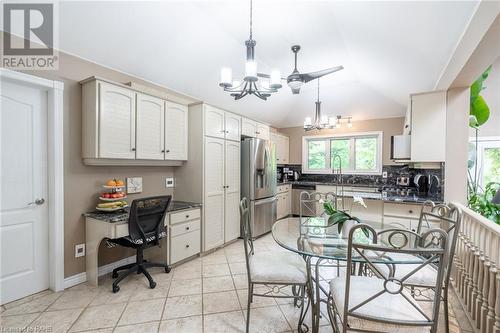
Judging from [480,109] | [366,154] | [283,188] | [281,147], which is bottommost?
[283,188]

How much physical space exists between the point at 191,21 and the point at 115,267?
3033 mm

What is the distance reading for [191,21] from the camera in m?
2.68

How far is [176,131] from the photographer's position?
10.7ft

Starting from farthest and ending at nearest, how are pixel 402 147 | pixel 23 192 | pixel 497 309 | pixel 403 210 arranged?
pixel 402 147 → pixel 403 210 → pixel 23 192 → pixel 497 309

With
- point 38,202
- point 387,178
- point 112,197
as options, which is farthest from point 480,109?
point 38,202

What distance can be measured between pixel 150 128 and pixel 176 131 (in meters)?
0.41

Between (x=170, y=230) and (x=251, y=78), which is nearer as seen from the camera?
(x=251, y=78)

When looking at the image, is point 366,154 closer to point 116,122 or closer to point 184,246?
point 184,246

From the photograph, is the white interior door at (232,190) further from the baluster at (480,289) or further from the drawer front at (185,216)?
the baluster at (480,289)

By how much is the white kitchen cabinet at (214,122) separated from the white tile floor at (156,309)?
6.33 ft

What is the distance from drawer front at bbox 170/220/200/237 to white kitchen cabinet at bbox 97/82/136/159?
100cm

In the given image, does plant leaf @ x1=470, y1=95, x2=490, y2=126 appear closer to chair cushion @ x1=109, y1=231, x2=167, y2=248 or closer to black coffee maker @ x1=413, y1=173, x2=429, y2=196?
black coffee maker @ x1=413, y1=173, x2=429, y2=196

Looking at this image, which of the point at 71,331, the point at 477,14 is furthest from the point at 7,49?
the point at 477,14

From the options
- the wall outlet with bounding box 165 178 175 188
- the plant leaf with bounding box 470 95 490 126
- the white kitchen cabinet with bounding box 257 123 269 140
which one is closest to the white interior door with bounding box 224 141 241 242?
the white kitchen cabinet with bounding box 257 123 269 140
